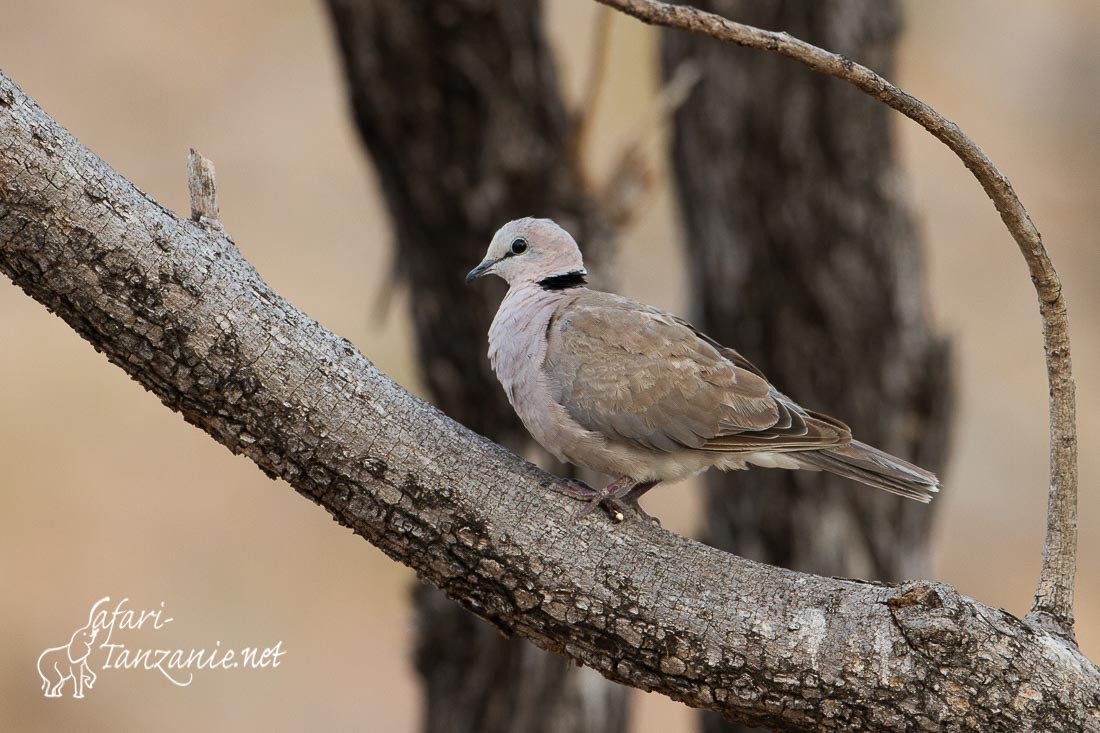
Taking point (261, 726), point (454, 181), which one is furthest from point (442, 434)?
point (261, 726)

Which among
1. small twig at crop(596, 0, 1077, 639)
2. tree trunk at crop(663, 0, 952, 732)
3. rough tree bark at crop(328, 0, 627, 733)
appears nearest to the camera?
small twig at crop(596, 0, 1077, 639)

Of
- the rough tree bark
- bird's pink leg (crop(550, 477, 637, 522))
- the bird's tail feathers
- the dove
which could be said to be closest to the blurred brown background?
the rough tree bark

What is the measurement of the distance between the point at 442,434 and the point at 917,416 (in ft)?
10.6

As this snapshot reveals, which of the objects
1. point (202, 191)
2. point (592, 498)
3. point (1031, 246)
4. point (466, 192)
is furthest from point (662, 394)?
point (466, 192)

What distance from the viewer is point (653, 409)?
3.04 metres

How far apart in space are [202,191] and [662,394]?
1.26 m

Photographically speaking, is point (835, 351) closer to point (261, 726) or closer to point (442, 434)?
point (442, 434)

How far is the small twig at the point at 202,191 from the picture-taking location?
8.45 ft

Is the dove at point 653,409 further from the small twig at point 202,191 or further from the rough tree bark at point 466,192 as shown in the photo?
the rough tree bark at point 466,192

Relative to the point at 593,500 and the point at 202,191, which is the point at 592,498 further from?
the point at 202,191

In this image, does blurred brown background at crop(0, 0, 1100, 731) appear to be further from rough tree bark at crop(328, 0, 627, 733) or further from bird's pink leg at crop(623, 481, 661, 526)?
bird's pink leg at crop(623, 481, 661, 526)

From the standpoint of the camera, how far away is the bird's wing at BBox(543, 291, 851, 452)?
3043 millimetres

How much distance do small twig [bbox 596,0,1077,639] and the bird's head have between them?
3.75 ft

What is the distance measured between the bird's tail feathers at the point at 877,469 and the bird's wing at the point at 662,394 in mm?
54
